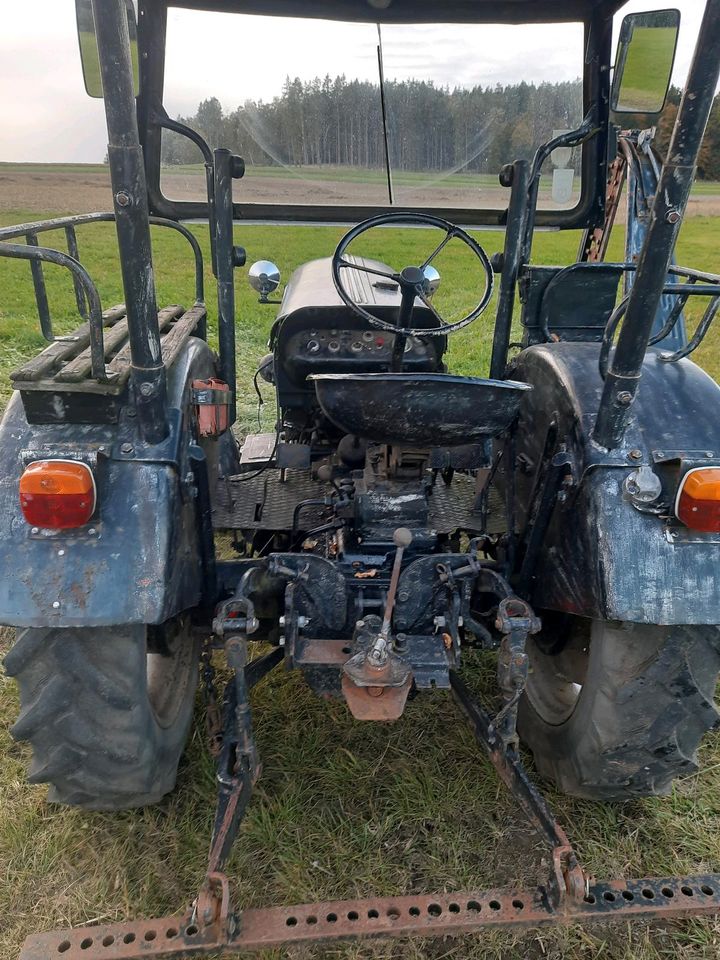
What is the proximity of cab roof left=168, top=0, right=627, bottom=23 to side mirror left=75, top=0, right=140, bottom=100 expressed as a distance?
0.19m

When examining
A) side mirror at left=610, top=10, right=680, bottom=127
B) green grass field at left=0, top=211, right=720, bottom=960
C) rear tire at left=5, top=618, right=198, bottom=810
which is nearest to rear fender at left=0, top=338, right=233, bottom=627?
rear tire at left=5, top=618, right=198, bottom=810

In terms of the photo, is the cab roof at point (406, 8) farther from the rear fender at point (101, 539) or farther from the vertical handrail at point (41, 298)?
the rear fender at point (101, 539)

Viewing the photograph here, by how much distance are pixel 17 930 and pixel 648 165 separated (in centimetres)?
548

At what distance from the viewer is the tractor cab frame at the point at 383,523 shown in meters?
1.76

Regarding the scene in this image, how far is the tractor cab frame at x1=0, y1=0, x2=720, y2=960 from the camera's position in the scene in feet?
5.77

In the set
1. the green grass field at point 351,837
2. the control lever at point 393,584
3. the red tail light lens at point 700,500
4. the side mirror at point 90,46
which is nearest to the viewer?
the red tail light lens at point 700,500

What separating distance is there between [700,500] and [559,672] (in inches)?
43.9

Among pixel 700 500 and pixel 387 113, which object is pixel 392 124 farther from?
pixel 700 500

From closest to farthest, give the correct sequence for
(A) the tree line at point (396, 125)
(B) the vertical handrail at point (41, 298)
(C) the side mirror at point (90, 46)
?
(C) the side mirror at point (90, 46) < (B) the vertical handrail at point (41, 298) < (A) the tree line at point (396, 125)

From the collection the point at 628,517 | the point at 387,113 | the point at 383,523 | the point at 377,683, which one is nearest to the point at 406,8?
the point at 387,113

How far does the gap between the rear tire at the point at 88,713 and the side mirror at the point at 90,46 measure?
1704 millimetres

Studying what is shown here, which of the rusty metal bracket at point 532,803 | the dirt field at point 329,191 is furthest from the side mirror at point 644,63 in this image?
the rusty metal bracket at point 532,803

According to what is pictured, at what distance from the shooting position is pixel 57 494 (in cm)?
182

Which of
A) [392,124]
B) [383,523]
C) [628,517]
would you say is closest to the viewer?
[628,517]
